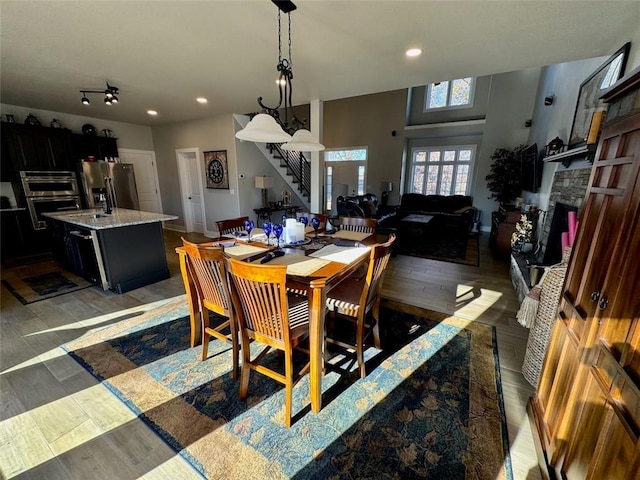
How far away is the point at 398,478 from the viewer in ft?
A: 4.19

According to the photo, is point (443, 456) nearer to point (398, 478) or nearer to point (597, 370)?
point (398, 478)

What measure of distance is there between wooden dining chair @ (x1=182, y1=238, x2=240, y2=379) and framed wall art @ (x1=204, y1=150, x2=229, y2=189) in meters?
4.26

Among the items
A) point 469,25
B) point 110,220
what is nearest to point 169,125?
point 110,220

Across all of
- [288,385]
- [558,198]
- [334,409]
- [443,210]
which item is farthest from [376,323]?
[443,210]

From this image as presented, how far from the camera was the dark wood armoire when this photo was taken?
84 cm

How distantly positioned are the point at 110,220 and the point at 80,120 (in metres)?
4.10

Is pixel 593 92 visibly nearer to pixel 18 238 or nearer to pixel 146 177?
pixel 146 177

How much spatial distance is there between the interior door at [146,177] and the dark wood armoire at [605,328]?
7944mm

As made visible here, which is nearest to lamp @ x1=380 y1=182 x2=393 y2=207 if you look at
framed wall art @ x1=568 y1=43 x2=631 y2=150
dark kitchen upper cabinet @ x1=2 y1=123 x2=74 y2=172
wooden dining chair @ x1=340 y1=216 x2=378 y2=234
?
framed wall art @ x1=568 y1=43 x2=631 y2=150

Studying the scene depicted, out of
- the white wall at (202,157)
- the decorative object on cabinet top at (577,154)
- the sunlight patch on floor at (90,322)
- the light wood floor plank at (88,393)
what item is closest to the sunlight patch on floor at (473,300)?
the light wood floor plank at (88,393)

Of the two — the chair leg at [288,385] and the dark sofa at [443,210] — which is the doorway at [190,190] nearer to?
the dark sofa at [443,210]

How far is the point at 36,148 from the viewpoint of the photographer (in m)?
4.74

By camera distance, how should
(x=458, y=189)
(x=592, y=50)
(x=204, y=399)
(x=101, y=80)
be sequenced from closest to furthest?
(x=204, y=399) < (x=592, y=50) < (x=101, y=80) < (x=458, y=189)

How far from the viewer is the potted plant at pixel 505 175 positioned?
6234 millimetres
